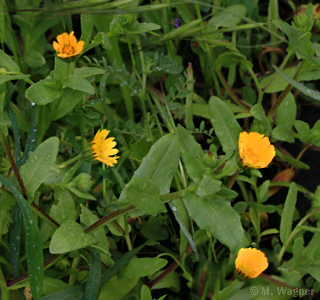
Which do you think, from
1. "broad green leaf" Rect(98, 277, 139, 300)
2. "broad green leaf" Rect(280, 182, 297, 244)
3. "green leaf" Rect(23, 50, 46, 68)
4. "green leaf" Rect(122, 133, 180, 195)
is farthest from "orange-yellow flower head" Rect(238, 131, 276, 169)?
"green leaf" Rect(23, 50, 46, 68)

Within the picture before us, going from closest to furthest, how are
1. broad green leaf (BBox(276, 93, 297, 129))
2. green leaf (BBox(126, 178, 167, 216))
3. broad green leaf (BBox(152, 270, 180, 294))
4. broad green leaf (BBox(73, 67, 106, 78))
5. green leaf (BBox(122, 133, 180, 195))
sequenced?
green leaf (BBox(126, 178, 167, 216))
green leaf (BBox(122, 133, 180, 195))
broad green leaf (BBox(73, 67, 106, 78))
broad green leaf (BBox(152, 270, 180, 294))
broad green leaf (BBox(276, 93, 297, 129))

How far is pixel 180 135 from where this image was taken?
0.71m

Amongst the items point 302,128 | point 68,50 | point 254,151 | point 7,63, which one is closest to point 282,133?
point 302,128

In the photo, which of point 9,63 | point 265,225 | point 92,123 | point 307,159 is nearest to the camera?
point 9,63

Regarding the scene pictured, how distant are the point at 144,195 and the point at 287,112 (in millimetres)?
610

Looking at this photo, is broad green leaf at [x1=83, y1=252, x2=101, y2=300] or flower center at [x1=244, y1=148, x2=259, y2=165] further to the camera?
broad green leaf at [x1=83, y1=252, x2=101, y2=300]

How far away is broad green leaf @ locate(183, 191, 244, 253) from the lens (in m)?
0.69

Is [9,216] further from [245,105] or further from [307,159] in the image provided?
[307,159]

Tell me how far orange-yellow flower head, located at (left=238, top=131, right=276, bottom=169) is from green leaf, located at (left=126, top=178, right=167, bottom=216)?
0.16 meters

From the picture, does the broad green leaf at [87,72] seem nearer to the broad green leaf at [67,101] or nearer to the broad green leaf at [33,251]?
the broad green leaf at [67,101]

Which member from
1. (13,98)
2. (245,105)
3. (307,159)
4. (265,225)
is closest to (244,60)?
(245,105)

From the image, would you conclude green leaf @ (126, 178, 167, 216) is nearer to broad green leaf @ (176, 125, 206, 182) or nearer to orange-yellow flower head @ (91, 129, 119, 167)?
broad green leaf @ (176, 125, 206, 182)

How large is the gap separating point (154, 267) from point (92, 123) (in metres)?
0.39

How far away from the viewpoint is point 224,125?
31.0 inches
